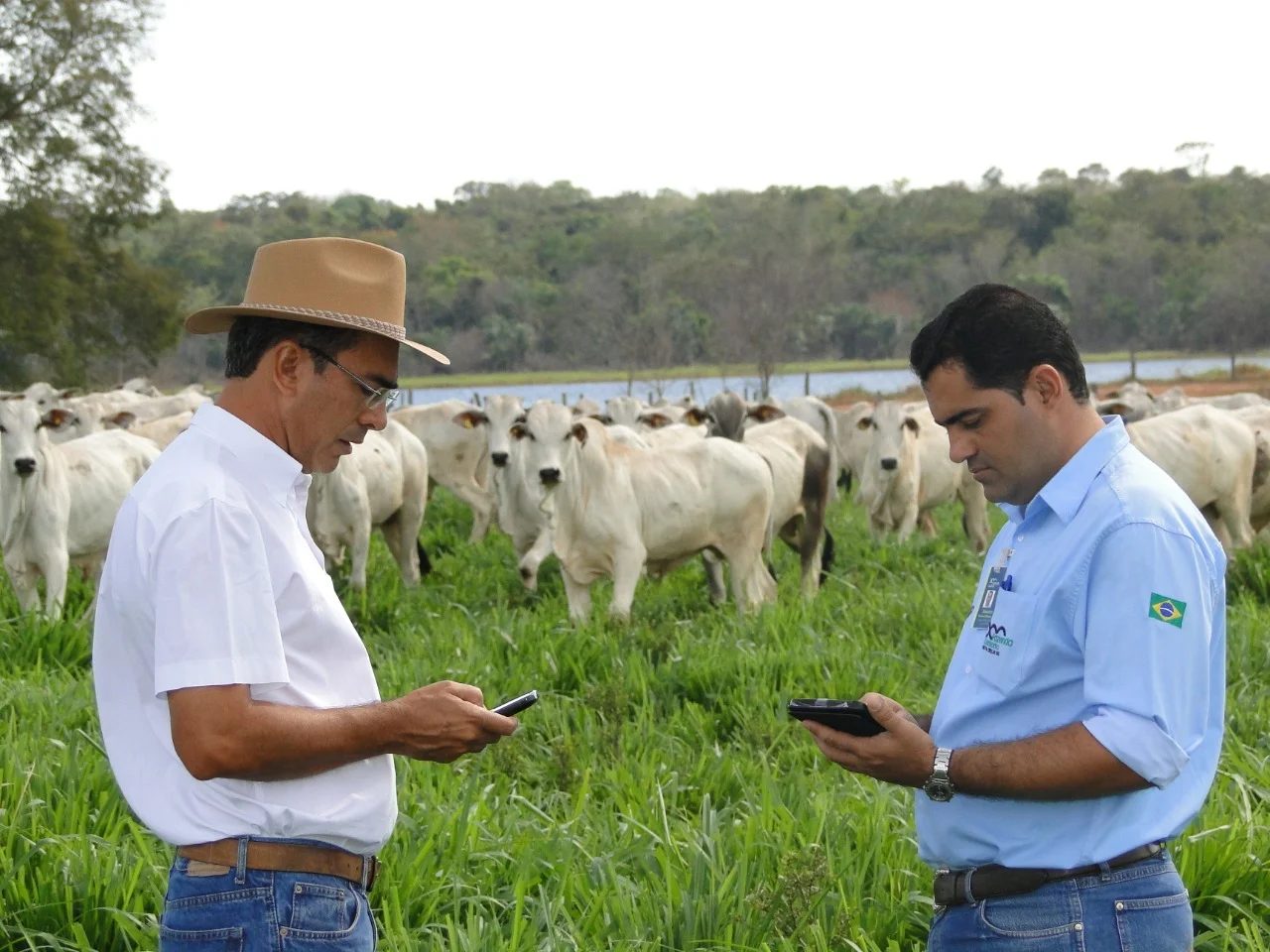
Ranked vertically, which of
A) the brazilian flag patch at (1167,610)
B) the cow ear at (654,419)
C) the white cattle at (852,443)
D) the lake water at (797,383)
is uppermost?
the brazilian flag patch at (1167,610)

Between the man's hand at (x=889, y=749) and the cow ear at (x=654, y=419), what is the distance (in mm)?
18115

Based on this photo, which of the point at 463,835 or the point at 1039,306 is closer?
the point at 1039,306

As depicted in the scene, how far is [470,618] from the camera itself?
10242mm

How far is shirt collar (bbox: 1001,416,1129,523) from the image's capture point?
2844 millimetres

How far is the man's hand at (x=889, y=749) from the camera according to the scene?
2.86 m

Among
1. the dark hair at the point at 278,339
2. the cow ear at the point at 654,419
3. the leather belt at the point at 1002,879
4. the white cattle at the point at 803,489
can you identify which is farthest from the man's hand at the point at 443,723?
the cow ear at the point at 654,419

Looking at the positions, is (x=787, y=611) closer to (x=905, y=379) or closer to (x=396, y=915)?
(x=396, y=915)

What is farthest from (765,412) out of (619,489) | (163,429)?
(163,429)

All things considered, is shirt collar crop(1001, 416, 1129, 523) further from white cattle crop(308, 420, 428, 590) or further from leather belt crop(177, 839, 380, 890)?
white cattle crop(308, 420, 428, 590)

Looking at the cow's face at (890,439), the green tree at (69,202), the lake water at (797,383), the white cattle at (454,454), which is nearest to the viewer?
the cow's face at (890,439)

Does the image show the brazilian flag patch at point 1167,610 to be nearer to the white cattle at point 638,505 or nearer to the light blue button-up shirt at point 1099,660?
the light blue button-up shirt at point 1099,660

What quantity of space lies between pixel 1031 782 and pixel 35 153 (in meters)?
39.8

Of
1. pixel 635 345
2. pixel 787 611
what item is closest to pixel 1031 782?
pixel 787 611

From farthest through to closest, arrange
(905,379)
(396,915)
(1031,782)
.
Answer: (905,379), (396,915), (1031,782)
